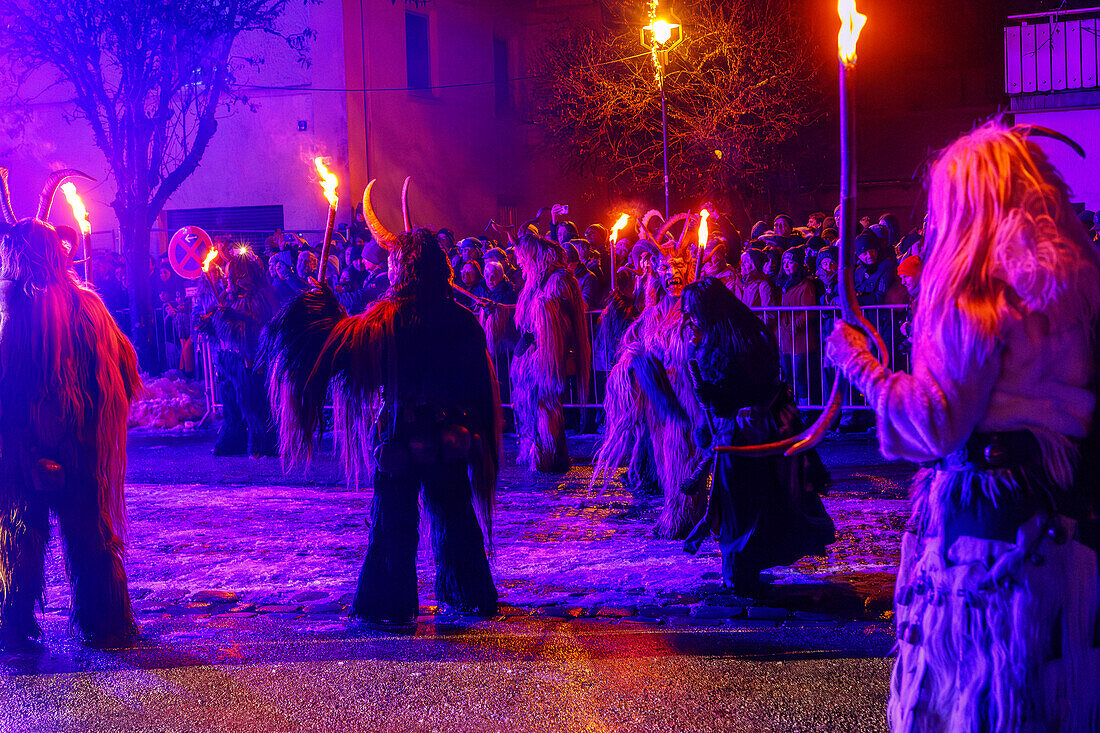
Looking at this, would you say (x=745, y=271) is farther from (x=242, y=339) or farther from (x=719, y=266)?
(x=242, y=339)

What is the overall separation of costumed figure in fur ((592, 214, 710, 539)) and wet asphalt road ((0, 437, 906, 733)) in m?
1.67

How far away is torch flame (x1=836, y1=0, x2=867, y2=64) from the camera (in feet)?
10.2

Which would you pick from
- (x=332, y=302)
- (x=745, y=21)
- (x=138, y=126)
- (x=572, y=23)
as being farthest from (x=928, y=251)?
(x=572, y=23)

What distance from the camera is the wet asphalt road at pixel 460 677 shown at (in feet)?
14.5

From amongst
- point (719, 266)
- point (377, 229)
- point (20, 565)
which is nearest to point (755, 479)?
point (377, 229)

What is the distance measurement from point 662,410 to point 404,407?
2292mm

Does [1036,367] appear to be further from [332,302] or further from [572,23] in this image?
[572,23]

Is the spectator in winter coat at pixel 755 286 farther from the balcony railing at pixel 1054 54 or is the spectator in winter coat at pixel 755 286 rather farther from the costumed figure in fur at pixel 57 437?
the balcony railing at pixel 1054 54

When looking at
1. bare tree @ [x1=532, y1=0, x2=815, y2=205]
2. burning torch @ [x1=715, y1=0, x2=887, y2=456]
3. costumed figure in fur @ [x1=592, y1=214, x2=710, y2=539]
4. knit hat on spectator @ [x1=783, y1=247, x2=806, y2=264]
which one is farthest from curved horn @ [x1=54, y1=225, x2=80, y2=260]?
bare tree @ [x1=532, y1=0, x2=815, y2=205]

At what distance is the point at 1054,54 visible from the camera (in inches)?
693

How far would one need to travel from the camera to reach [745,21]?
22500 millimetres

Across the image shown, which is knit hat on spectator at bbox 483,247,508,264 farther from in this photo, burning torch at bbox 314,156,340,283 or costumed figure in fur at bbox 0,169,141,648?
costumed figure in fur at bbox 0,169,141,648

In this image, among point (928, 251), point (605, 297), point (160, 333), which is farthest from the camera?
point (160, 333)

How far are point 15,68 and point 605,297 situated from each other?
17.2 meters
